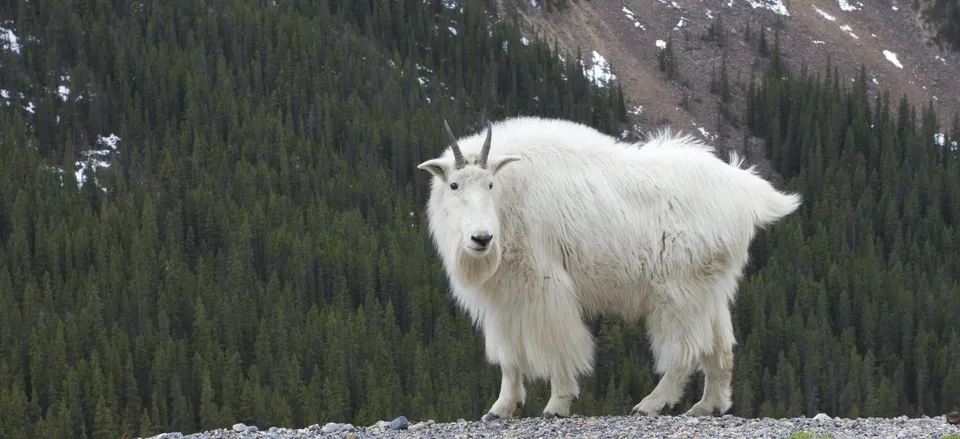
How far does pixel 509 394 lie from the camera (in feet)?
44.0

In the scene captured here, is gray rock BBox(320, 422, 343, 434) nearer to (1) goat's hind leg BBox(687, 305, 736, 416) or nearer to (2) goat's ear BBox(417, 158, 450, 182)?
(2) goat's ear BBox(417, 158, 450, 182)

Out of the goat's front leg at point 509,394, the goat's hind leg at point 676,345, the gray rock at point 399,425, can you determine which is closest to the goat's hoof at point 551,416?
the goat's front leg at point 509,394

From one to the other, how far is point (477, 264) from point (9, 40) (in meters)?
143

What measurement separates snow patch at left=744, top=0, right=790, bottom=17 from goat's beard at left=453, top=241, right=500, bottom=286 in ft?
493

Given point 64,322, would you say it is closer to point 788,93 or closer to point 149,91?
point 149,91

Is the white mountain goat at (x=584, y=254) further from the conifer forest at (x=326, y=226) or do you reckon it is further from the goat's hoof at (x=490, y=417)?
the conifer forest at (x=326, y=226)

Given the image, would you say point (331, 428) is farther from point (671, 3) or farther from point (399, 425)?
point (671, 3)

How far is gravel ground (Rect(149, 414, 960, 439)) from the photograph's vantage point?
1112cm

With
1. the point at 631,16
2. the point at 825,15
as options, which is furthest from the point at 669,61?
the point at 825,15

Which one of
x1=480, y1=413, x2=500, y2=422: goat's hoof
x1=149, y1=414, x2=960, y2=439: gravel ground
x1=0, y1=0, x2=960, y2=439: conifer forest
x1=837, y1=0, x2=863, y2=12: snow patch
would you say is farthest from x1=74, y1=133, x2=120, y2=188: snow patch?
x1=149, y1=414, x2=960, y2=439: gravel ground

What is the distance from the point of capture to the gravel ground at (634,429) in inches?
438

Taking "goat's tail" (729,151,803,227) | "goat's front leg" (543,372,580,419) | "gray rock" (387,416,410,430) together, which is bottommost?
"gray rock" (387,416,410,430)

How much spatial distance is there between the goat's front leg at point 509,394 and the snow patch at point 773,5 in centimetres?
14976

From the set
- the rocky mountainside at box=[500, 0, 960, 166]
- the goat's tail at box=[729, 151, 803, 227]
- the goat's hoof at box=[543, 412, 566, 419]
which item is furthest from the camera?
the rocky mountainside at box=[500, 0, 960, 166]
